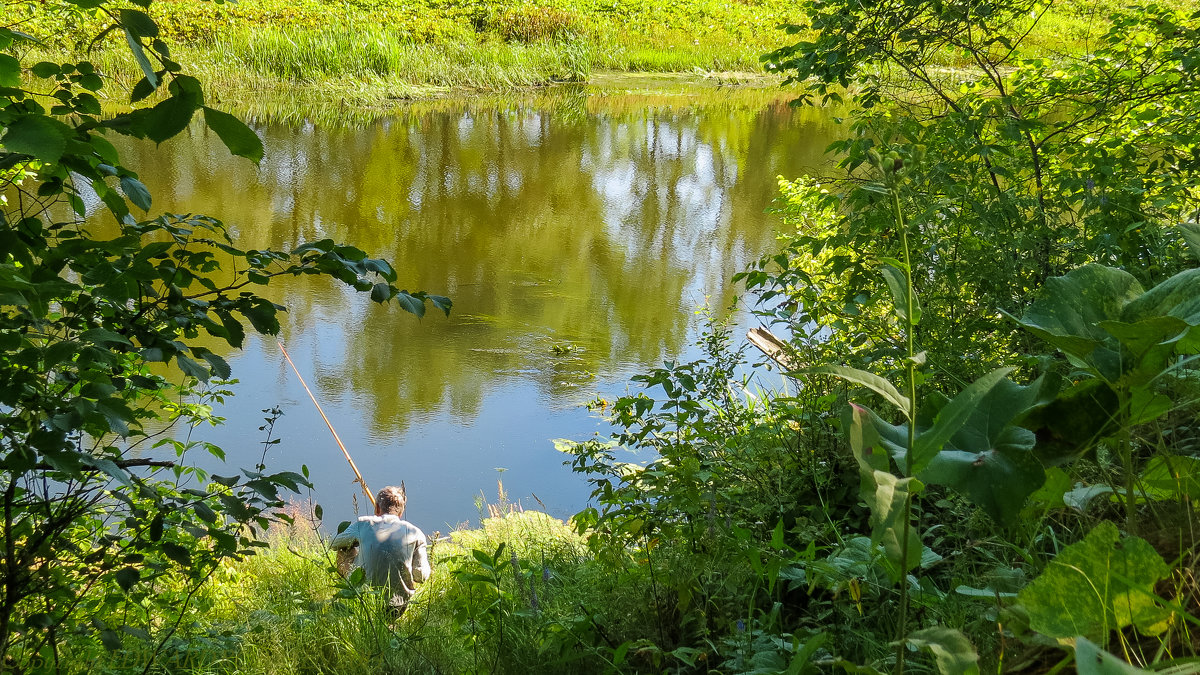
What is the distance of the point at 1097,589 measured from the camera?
72 cm

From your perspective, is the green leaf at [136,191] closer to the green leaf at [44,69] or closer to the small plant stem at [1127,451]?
the green leaf at [44,69]

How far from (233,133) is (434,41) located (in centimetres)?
1695

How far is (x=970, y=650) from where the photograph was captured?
2.25 feet

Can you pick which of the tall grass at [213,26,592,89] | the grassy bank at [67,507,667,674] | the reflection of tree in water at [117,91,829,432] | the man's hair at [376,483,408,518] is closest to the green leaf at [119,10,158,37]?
the grassy bank at [67,507,667,674]

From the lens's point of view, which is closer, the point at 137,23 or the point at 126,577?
the point at 137,23

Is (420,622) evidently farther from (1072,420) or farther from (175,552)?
(1072,420)

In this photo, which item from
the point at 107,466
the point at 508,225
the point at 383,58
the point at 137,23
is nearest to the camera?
the point at 137,23

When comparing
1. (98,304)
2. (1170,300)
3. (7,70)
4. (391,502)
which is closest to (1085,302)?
(1170,300)

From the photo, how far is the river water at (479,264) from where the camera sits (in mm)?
5156

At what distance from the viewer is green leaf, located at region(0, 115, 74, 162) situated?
103 cm

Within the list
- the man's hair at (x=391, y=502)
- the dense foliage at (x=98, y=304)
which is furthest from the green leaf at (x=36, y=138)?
the man's hair at (x=391, y=502)

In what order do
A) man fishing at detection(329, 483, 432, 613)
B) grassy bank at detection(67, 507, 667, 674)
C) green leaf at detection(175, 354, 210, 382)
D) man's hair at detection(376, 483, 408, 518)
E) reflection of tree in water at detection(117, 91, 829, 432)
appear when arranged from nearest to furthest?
green leaf at detection(175, 354, 210, 382) < grassy bank at detection(67, 507, 667, 674) < man fishing at detection(329, 483, 432, 613) < man's hair at detection(376, 483, 408, 518) < reflection of tree in water at detection(117, 91, 829, 432)

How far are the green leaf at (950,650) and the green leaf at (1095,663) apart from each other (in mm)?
182

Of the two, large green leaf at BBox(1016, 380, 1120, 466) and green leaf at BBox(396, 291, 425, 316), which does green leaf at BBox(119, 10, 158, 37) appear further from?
large green leaf at BBox(1016, 380, 1120, 466)
